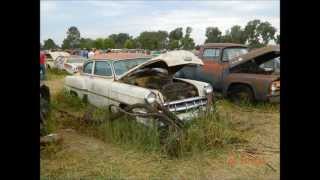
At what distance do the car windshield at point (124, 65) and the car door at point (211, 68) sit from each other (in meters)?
2.37

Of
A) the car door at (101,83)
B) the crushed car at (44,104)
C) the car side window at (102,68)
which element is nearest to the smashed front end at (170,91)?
the car door at (101,83)

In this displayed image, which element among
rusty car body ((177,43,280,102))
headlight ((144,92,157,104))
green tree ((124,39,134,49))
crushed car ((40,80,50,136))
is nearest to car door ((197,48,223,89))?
rusty car body ((177,43,280,102))

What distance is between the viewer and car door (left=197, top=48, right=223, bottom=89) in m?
9.33

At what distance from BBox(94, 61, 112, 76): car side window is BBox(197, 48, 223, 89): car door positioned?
2.93m

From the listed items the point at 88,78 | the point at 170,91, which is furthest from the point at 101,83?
the point at 170,91

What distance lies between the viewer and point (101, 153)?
17.4 feet

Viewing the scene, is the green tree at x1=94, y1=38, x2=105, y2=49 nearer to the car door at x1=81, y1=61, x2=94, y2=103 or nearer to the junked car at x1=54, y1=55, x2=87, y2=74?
the junked car at x1=54, y1=55, x2=87, y2=74

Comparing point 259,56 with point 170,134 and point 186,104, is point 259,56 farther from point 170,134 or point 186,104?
point 170,134

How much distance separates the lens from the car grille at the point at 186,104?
6090mm
